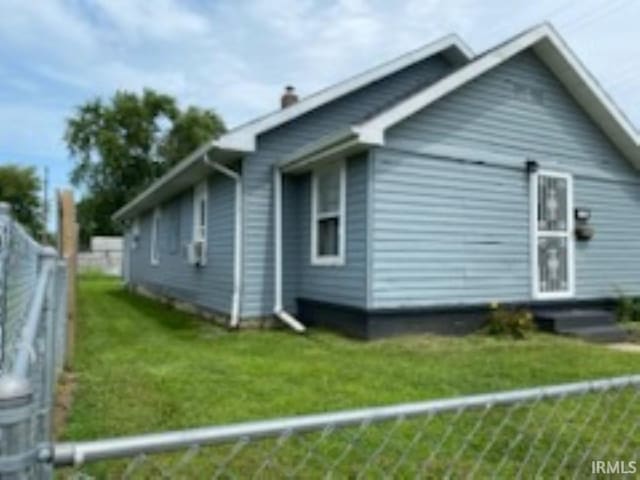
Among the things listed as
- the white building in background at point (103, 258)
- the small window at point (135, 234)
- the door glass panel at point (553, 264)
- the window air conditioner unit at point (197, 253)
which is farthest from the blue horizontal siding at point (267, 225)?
the white building in background at point (103, 258)

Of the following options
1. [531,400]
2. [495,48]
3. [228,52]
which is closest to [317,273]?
[495,48]

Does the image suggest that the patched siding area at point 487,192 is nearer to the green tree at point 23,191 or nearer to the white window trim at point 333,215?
the white window trim at point 333,215

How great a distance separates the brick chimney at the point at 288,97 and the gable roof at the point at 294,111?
1.60 metres

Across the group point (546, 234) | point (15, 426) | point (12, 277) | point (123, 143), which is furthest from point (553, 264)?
point (123, 143)

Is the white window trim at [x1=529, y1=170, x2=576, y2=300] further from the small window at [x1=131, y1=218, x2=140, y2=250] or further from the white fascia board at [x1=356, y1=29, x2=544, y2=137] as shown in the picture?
the small window at [x1=131, y1=218, x2=140, y2=250]

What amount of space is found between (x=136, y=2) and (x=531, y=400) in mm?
11498

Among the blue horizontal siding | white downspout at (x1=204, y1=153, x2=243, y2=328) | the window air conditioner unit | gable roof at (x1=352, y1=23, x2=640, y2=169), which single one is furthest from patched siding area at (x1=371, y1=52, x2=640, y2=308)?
the window air conditioner unit

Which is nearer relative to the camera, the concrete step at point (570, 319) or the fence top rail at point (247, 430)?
the fence top rail at point (247, 430)

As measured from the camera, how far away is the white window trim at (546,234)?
31.7 ft

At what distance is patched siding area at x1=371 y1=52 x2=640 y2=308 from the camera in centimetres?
841

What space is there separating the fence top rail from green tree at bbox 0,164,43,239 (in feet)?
146

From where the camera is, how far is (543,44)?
970 cm

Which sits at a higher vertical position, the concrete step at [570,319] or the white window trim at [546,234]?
the white window trim at [546,234]

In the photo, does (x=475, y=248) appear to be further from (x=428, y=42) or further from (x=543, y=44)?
(x=428, y=42)
